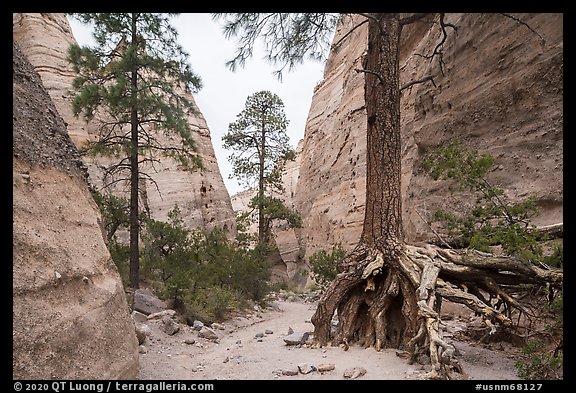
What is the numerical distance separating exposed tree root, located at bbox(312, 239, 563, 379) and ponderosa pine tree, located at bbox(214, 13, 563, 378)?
13mm

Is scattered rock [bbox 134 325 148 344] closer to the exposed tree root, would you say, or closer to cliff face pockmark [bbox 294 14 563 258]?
the exposed tree root

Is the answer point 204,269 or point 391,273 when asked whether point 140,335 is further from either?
point 204,269

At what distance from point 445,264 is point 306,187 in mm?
17899

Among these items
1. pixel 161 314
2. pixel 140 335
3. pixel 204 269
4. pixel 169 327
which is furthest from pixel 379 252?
pixel 204 269

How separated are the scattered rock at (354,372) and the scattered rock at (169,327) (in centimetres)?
363

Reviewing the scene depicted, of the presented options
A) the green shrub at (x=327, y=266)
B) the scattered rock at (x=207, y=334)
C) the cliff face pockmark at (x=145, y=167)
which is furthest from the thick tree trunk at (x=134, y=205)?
the green shrub at (x=327, y=266)

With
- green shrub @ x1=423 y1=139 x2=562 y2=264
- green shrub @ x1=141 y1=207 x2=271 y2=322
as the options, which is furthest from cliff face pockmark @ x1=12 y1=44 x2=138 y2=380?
green shrub @ x1=423 y1=139 x2=562 y2=264

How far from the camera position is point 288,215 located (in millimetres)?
20906

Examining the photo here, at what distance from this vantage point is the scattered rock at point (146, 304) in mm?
7094

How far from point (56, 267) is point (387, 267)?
4094 mm

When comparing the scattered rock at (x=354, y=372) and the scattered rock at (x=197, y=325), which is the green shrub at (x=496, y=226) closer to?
the scattered rock at (x=354, y=372)

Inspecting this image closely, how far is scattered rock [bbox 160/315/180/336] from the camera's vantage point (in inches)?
250

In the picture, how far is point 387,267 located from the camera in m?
5.33
